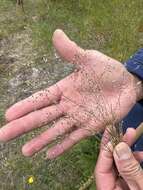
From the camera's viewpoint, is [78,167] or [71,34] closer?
[78,167]

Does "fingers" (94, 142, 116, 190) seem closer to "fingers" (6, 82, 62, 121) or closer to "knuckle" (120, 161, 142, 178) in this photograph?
"knuckle" (120, 161, 142, 178)

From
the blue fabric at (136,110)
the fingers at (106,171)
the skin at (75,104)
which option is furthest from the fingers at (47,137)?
the blue fabric at (136,110)

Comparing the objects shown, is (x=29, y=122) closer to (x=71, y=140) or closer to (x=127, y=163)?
(x=71, y=140)

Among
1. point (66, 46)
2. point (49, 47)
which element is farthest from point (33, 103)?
point (49, 47)

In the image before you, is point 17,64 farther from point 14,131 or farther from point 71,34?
point 14,131

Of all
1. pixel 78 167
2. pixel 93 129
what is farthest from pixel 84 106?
pixel 78 167

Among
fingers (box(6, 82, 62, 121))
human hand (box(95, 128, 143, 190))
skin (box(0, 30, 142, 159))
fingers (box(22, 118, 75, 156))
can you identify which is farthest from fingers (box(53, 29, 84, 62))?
human hand (box(95, 128, 143, 190))
